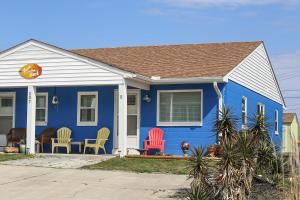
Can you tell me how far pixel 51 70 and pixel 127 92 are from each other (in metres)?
3.08

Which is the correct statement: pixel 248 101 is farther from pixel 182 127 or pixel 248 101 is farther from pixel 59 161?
pixel 59 161

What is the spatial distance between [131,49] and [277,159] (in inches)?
592

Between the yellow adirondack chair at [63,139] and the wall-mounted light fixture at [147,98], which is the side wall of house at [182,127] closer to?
the wall-mounted light fixture at [147,98]

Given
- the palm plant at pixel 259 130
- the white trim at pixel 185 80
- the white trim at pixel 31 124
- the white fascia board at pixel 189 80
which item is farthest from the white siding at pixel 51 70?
the palm plant at pixel 259 130

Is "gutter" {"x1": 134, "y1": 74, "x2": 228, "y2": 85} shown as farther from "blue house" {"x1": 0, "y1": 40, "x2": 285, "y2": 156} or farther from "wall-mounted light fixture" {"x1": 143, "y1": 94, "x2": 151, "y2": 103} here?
"wall-mounted light fixture" {"x1": 143, "y1": 94, "x2": 151, "y2": 103}

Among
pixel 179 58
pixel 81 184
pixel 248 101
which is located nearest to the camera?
pixel 81 184

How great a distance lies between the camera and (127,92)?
66.0 ft

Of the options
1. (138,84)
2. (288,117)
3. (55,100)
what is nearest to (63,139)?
(55,100)

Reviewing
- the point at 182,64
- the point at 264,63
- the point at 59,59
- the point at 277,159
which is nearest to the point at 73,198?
the point at 277,159

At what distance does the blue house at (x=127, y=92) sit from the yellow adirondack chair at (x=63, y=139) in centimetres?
28

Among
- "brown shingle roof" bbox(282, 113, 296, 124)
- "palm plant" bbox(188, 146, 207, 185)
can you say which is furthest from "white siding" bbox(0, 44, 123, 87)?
"brown shingle roof" bbox(282, 113, 296, 124)

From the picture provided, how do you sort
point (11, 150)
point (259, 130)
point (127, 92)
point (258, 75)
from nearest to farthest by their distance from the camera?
1. point (259, 130)
2. point (11, 150)
3. point (127, 92)
4. point (258, 75)

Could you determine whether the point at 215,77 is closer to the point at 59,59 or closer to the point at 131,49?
the point at 59,59

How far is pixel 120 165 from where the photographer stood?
1580 cm
